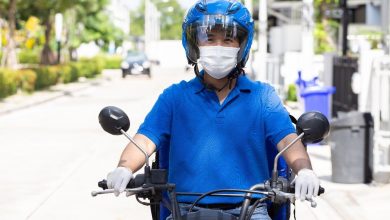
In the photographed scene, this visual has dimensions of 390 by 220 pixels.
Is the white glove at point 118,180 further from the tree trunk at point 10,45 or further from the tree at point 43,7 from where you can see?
the tree at point 43,7

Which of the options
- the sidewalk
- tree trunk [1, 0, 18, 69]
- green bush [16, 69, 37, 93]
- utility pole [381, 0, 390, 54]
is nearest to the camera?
the sidewalk

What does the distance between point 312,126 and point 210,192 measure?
1.54ft

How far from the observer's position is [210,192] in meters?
3.63

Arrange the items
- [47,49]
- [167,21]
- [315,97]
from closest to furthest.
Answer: [315,97]
[47,49]
[167,21]

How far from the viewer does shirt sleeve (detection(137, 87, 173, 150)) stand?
402 cm

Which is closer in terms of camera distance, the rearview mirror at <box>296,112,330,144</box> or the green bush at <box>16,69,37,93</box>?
the rearview mirror at <box>296,112,330,144</box>

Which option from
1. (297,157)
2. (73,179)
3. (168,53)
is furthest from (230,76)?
(168,53)

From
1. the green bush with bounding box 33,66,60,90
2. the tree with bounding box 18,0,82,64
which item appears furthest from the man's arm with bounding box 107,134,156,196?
the green bush with bounding box 33,66,60,90

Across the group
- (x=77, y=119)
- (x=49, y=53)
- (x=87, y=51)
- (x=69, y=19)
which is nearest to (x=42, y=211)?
(x=77, y=119)

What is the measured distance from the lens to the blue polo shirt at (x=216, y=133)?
3.91m

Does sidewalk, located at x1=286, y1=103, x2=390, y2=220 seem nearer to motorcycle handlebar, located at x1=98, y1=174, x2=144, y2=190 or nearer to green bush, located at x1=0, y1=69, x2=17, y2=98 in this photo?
motorcycle handlebar, located at x1=98, y1=174, x2=144, y2=190

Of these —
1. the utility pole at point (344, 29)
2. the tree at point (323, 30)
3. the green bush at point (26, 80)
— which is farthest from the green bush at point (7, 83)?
the tree at point (323, 30)

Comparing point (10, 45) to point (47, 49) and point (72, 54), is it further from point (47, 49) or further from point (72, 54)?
point (72, 54)

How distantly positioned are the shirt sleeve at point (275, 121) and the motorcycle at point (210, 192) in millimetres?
225
